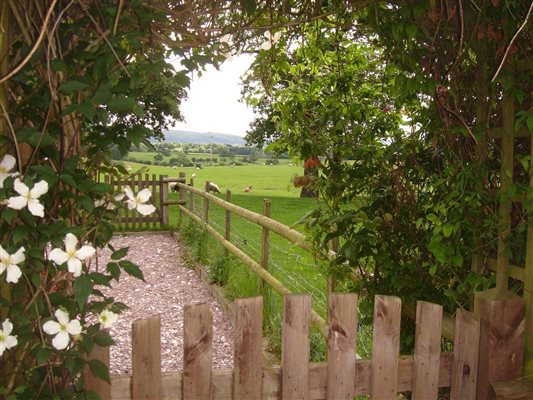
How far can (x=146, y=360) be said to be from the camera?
166 centimetres

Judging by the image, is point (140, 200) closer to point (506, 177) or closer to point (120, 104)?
point (120, 104)

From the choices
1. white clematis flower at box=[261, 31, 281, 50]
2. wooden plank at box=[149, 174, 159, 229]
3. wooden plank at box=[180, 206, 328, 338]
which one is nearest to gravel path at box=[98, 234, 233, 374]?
wooden plank at box=[180, 206, 328, 338]

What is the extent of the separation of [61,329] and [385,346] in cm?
104

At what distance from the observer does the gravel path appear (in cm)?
443

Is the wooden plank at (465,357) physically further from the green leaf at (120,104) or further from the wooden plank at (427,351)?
the green leaf at (120,104)

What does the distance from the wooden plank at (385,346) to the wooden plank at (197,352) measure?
0.56 meters

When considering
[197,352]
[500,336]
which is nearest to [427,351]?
[500,336]

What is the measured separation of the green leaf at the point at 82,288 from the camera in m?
1.31

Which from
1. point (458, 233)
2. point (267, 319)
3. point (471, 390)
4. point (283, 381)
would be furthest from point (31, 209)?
point (267, 319)

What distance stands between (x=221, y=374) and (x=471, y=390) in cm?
90

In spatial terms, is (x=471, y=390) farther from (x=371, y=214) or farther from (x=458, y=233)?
(x=371, y=214)

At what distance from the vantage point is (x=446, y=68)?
2.06 meters

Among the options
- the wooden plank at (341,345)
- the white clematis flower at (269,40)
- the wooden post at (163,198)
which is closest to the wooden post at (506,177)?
the wooden plank at (341,345)

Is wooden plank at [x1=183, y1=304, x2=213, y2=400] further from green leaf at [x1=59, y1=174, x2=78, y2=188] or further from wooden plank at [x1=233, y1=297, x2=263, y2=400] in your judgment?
green leaf at [x1=59, y1=174, x2=78, y2=188]
